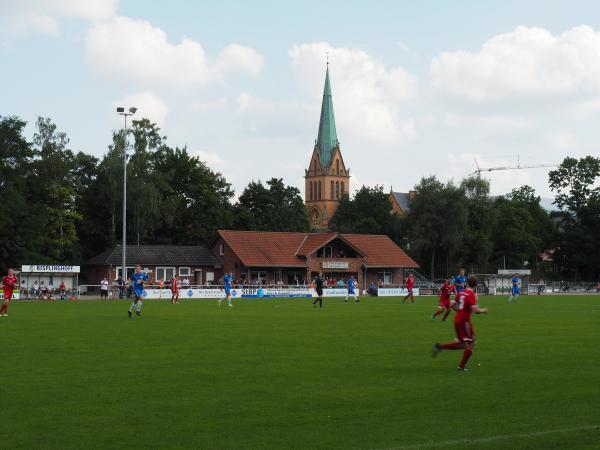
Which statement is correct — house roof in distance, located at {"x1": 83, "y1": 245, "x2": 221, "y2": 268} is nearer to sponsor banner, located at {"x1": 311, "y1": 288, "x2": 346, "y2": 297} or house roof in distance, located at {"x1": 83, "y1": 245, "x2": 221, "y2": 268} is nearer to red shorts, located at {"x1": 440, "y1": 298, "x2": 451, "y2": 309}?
sponsor banner, located at {"x1": 311, "y1": 288, "x2": 346, "y2": 297}

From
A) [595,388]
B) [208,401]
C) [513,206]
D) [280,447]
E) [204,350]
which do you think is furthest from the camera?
[513,206]

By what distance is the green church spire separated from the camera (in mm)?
172125

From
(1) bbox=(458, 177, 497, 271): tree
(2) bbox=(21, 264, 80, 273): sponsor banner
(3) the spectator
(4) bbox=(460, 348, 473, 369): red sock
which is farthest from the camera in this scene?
(1) bbox=(458, 177, 497, 271): tree

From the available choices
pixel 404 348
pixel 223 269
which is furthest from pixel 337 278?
pixel 404 348

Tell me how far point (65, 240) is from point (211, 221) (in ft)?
63.6

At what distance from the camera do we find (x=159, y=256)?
85.9 m

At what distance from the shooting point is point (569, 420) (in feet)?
38.5

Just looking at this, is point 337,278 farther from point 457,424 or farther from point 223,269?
point 457,424

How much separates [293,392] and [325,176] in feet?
544

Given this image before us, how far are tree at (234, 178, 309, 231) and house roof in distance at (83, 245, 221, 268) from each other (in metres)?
23.8

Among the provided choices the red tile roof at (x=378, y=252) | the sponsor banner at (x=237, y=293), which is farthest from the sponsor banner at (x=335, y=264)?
the sponsor banner at (x=237, y=293)

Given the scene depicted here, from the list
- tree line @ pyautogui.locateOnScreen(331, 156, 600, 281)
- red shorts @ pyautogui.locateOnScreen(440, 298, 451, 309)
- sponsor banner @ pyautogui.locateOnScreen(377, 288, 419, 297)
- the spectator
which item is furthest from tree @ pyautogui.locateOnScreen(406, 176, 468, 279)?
red shorts @ pyautogui.locateOnScreen(440, 298, 451, 309)

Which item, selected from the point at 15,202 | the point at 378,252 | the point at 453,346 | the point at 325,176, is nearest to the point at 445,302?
the point at 453,346

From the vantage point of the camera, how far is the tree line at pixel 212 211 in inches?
3295
